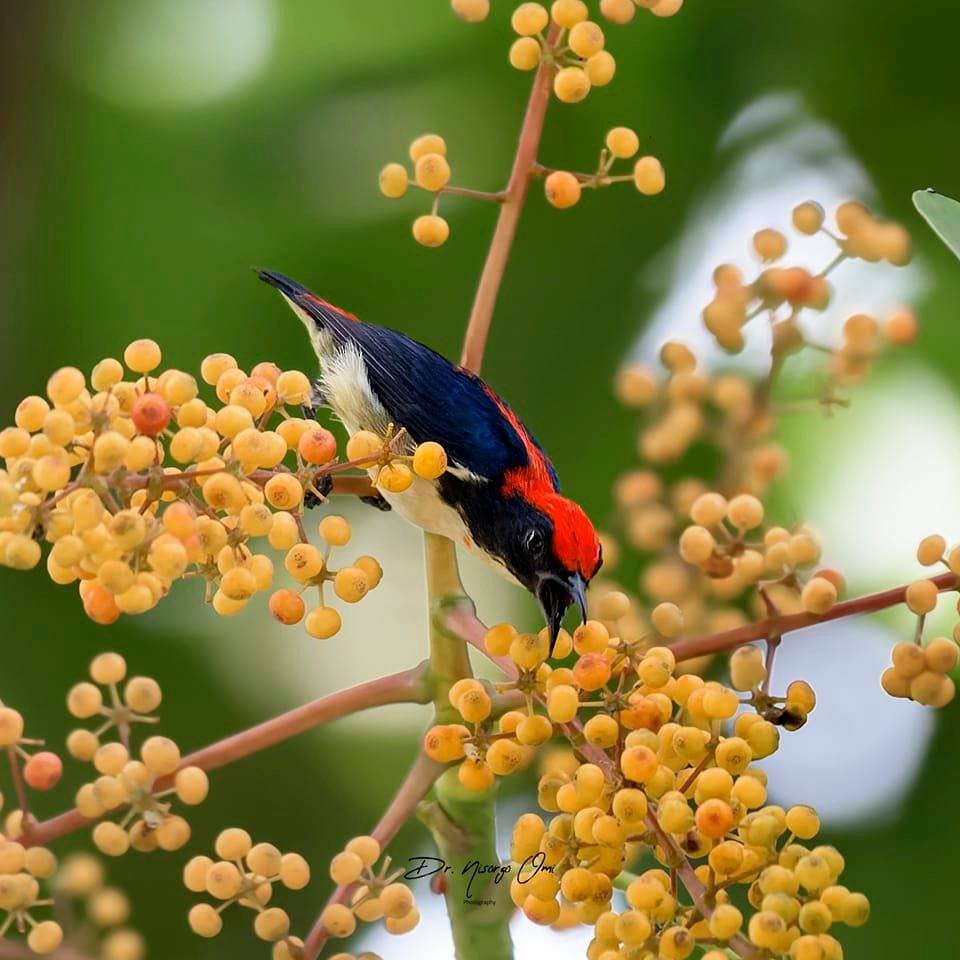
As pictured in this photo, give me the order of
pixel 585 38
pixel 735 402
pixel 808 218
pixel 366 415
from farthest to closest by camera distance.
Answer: pixel 366 415
pixel 735 402
pixel 808 218
pixel 585 38

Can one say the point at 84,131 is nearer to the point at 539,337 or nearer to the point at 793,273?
the point at 539,337

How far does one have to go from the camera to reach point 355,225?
7.56 ft

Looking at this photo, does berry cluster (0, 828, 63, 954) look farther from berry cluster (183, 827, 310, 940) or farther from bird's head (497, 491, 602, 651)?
bird's head (497, 491, 602, 651)

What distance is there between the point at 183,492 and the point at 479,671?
881 mm

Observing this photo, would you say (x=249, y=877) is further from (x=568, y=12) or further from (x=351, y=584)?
(x=568, y=12)

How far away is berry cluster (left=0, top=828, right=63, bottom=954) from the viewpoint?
3.62 feet

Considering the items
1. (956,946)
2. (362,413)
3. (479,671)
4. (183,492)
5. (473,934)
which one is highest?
(362,413)

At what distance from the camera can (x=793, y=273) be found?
5.53ft

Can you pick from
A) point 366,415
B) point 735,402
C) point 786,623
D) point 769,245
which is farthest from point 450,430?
point 786,623

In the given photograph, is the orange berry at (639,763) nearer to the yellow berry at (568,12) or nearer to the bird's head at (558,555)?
the bird's head at (558,555)

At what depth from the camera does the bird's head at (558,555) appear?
1.55 meters

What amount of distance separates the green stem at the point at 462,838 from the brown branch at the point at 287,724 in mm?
27

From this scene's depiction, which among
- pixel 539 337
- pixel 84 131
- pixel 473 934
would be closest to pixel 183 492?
pixel 473 934

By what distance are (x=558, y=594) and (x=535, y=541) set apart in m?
0.07
